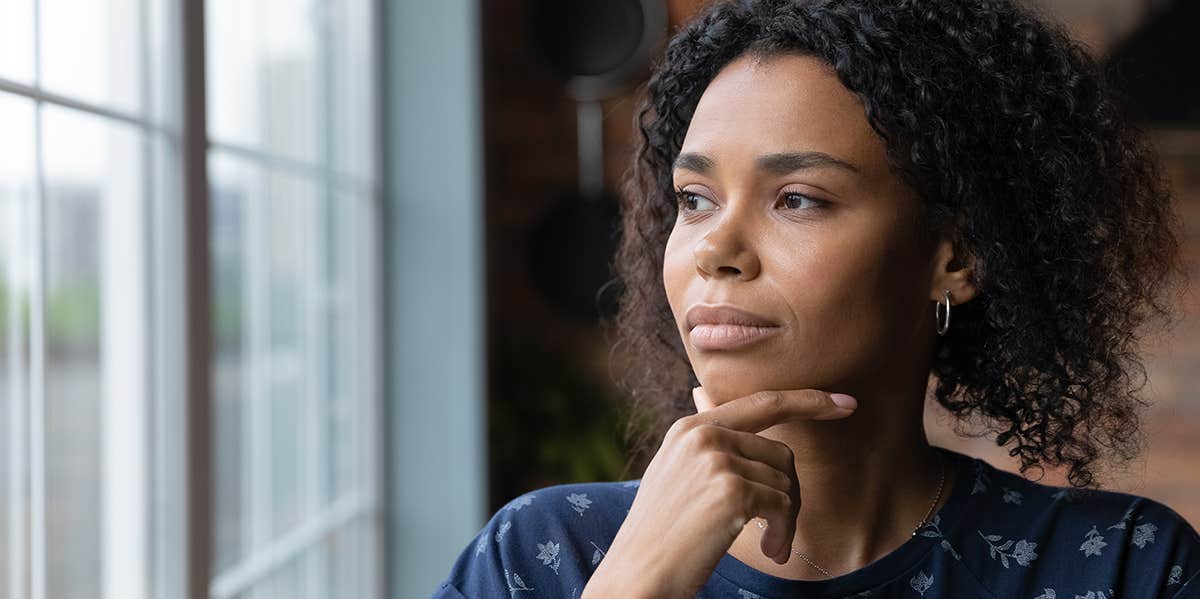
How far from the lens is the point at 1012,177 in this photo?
1379 mm

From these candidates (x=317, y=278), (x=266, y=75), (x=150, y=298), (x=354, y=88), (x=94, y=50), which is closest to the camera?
(x=94, y=50)

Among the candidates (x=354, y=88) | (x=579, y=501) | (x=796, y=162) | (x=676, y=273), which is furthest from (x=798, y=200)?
(x=354, y=88)

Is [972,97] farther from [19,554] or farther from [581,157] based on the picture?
[581,157]

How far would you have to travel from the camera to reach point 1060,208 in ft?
4.53

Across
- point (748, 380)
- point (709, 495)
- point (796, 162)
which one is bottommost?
point (709, 495)

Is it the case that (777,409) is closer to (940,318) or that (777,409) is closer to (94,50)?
(940,318)

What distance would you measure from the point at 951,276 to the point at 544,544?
50 centimetres

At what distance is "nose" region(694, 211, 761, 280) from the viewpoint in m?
1.28

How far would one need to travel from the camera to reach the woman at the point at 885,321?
129cm

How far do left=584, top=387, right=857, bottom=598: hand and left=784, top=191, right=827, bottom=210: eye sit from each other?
0.58 ft

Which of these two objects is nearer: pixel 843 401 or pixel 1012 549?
pixel 843 401

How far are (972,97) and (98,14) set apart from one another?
3.59ft

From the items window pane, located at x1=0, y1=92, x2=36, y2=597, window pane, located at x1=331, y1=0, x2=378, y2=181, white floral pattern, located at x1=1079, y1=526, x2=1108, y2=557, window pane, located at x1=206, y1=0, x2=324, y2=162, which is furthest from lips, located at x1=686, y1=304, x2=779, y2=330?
window pane, located at x1=331, y1=0, x2=378, y2=181

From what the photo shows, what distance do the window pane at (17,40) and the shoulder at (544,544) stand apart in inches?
28.1
